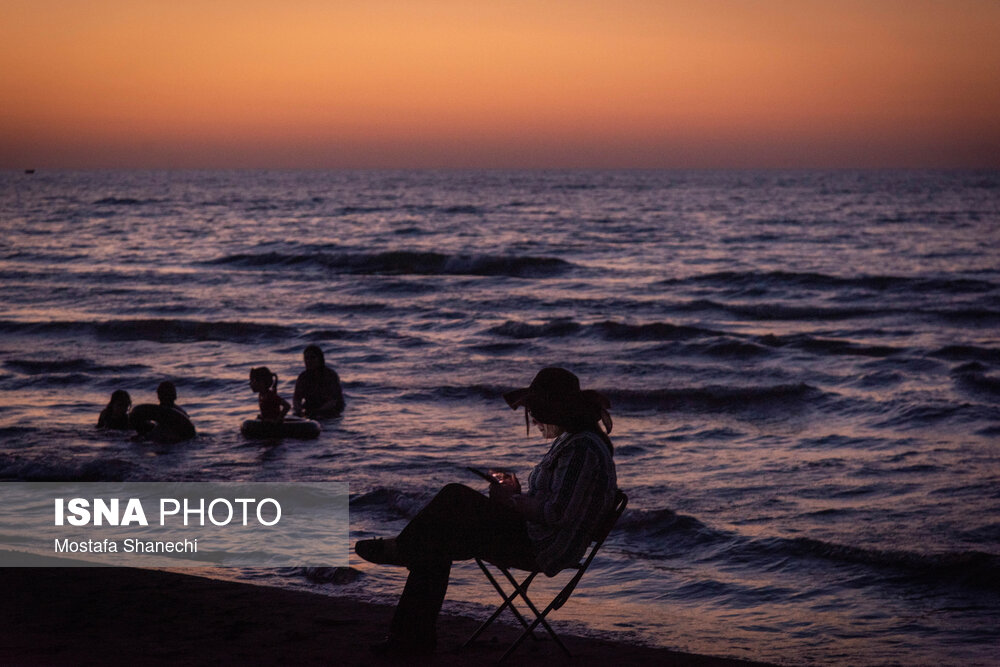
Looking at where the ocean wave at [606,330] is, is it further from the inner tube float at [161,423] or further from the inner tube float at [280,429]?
the inner tube float at [161,423]

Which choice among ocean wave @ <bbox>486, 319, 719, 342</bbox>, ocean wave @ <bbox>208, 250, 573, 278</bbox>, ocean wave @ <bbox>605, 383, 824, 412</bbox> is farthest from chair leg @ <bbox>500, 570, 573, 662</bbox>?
ocean wave @ <bbox>208, 250, 573, 278</bbox>

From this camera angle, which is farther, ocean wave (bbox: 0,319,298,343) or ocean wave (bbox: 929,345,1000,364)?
ocean wave (bbox: 0,319,298,343)

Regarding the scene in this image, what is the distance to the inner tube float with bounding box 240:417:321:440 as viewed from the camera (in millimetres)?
12086

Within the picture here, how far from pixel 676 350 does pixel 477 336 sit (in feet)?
14.3

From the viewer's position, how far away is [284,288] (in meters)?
31.6

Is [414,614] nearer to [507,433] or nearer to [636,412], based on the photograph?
[507,433]

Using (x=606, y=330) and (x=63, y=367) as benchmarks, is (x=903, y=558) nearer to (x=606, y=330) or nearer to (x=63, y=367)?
(x=63, y=367)

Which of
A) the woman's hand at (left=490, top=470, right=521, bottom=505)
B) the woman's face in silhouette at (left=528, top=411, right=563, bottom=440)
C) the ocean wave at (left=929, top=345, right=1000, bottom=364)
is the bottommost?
the ocean wave at (left=929, top=345, right=1000, bottom=364)

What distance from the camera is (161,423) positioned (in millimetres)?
12078

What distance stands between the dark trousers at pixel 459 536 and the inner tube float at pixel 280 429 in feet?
24.7

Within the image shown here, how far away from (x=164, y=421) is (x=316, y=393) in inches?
84.0

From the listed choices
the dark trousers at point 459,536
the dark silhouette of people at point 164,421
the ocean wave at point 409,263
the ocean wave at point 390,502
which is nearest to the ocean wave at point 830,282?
the ocean wave at point 409,263

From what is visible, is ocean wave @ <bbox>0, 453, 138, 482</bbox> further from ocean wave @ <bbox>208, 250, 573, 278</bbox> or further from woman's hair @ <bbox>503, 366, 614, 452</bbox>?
ocean wave @ <bbox>208, 250, 573, 278</bbox>

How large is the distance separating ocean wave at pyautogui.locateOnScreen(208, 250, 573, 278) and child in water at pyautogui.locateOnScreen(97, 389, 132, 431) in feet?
76.4
